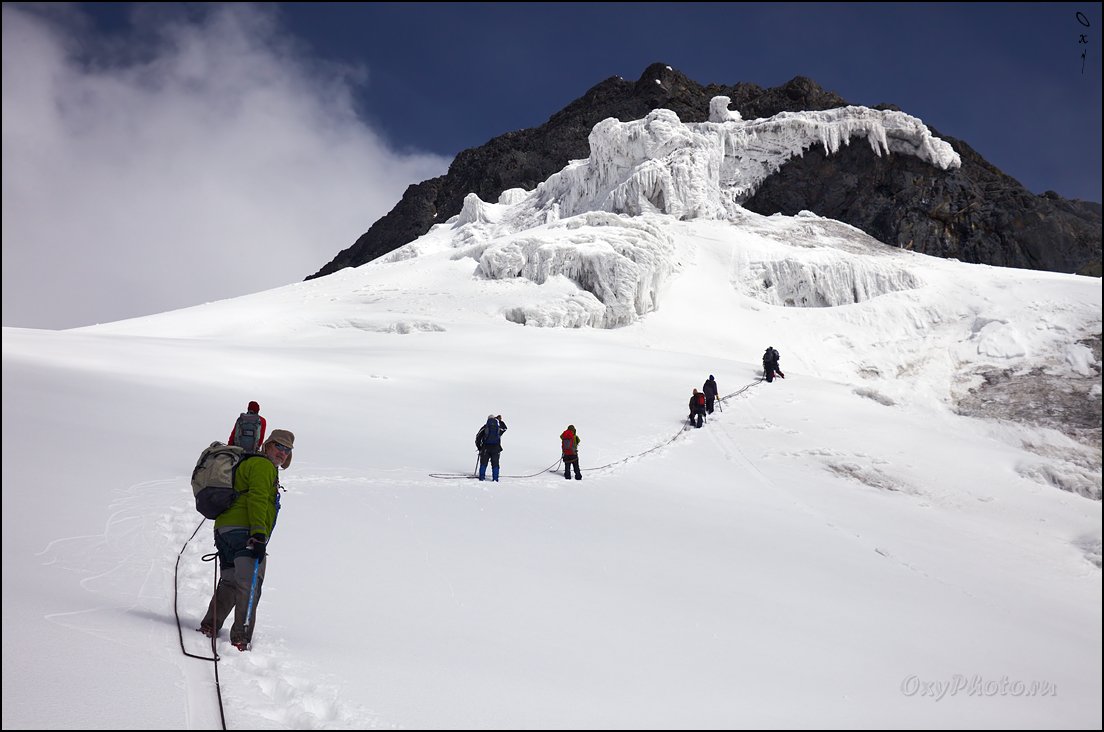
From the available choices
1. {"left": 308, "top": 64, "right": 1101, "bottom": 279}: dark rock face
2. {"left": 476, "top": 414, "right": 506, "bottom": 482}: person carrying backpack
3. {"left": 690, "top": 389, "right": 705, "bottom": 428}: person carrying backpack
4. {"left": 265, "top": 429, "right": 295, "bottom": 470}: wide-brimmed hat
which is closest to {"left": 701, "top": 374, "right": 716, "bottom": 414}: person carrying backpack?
{"left": 690, "top": 389, "right": 705, "bottom": 428}: person carrying backpack

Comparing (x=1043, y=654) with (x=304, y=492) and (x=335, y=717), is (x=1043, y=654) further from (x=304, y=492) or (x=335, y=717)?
(x=304, y=492)

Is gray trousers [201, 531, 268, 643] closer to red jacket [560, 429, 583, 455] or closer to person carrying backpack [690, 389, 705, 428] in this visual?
red jacket [560, 429, 583, 455]

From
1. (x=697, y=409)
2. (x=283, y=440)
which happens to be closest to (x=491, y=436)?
(x=283, y=440)

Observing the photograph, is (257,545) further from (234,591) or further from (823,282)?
(823,282)

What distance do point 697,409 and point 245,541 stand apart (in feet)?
48.7

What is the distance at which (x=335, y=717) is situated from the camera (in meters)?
3.34

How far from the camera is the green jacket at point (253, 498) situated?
4309 millimetres

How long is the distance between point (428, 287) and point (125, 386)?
77.7 ft

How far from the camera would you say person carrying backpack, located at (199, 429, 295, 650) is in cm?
424

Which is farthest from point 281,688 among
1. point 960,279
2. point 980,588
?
point 960,279

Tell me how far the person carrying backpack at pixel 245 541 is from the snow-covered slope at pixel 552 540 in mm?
230

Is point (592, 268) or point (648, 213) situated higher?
point (648, 213)

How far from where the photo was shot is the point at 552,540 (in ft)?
24.8

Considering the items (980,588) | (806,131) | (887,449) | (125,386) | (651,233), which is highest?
(806,131)
